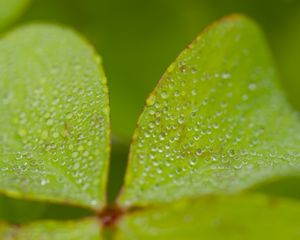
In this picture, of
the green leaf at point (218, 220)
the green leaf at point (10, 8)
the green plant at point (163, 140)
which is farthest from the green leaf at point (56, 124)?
the green leaf at point (10, 8)

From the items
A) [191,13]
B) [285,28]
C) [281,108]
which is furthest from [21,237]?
[285,28]

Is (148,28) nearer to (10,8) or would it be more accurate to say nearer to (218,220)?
(10,8)

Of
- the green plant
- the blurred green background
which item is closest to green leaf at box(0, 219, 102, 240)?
the green plant

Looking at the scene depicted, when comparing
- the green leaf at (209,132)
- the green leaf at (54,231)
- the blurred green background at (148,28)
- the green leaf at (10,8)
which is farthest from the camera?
the blurred green background at (148,28)

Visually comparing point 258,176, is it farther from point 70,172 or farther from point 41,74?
point 41,74

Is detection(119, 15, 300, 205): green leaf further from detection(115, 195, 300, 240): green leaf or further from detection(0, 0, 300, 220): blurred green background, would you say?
detection(0, 0, 300, 220): blurred green background

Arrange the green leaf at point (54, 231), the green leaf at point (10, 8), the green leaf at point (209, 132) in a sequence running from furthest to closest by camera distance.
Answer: the green leaf at point (10, 8), the green leaf at point (54, 231), the green leaf at point (209, 132)

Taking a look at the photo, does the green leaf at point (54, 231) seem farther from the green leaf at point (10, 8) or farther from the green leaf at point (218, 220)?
the green leaf at point (10, 8)
